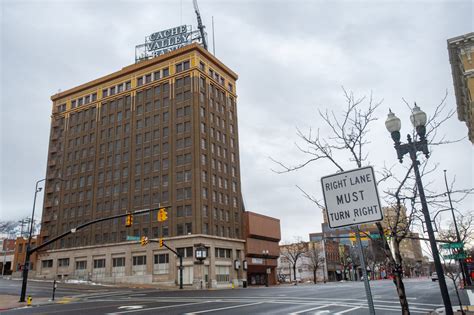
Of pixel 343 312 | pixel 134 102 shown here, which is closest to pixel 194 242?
pixel 134 102

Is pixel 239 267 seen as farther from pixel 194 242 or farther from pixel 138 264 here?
pixel 138 264

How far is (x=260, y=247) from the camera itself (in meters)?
73.7

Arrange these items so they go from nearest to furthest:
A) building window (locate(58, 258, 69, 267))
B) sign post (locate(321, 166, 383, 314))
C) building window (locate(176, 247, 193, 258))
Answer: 1. sign post (locate(321, 166, 383, 314))
2. building window (locate(176, 247, 193, 258))
3. building window (locate(58, 258, 69, 267))

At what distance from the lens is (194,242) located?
194 ft

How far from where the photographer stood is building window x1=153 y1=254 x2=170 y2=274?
60.7 meters

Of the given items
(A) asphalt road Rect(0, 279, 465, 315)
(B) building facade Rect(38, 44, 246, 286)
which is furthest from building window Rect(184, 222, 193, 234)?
(A) asphalt road Rect(0, 279, 465, 315)

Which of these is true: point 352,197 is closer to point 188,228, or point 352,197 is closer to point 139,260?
point 188,228

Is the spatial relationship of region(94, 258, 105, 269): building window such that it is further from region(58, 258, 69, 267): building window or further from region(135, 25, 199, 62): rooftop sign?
region(135, 25, 199, 62): rooftop sign

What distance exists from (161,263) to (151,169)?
1689cm

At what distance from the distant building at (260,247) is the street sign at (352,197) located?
66.1 metres

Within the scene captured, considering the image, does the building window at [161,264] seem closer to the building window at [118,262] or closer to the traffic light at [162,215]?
the building window at [118,262]

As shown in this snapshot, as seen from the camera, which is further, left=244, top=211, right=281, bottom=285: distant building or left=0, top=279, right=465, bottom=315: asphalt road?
left=244, top=211, right=281, bottom=285: distant building

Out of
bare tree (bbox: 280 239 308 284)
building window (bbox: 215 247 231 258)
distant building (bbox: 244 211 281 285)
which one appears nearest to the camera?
building window (bbox: 215 247 231 258)

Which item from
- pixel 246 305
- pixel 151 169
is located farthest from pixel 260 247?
pixel 246 305
